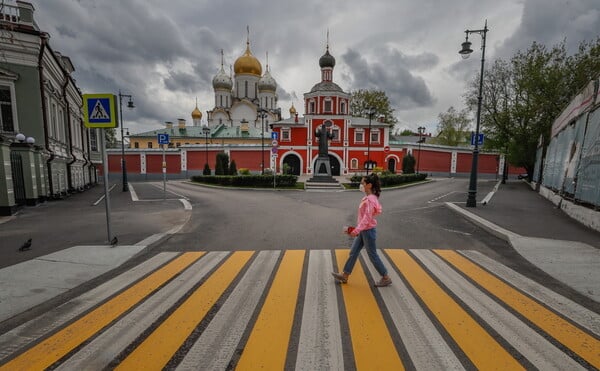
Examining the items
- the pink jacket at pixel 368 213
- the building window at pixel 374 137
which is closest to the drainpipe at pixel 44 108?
the pink jacket at pixel 368 213

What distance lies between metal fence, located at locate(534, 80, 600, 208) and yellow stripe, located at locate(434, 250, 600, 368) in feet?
21.3

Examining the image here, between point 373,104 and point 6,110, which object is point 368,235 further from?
point 373,104

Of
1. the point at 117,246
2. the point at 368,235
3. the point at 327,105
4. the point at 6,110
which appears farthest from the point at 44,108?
the point at 327,105

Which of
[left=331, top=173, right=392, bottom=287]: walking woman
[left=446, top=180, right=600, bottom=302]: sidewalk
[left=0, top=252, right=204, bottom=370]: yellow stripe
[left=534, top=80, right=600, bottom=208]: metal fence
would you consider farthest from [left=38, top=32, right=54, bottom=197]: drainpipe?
[left=534, top=80, right=600, bottom=208]: metal fence

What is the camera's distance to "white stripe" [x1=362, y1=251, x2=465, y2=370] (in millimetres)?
2566

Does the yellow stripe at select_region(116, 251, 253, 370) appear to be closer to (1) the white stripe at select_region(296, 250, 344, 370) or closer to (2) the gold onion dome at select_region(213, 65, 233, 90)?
(1) the white stripe at select_region(296, 250, 344, 370)

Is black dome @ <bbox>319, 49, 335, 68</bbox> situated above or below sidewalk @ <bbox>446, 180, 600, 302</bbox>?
above

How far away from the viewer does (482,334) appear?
302 centimetres

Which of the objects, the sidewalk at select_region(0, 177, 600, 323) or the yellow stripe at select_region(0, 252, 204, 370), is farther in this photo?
the sidewalk at select_region(0, 177, 600, 323)

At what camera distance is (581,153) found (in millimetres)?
10055

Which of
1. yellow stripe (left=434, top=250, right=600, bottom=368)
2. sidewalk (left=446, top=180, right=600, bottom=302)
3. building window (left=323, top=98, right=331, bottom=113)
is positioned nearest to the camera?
yellow stripe (left=434, top=250, right=600, bottom=368)

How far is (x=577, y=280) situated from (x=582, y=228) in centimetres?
517

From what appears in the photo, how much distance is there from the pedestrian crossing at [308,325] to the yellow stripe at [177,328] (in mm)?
15

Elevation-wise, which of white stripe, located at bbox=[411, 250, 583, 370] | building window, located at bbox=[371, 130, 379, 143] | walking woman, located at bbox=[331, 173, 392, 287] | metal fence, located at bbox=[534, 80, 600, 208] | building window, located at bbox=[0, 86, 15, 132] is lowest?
white stripe, located at bbox=[411, 250, 583, 370]
